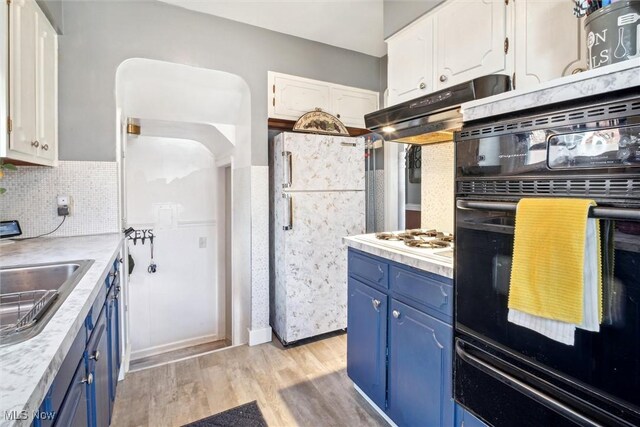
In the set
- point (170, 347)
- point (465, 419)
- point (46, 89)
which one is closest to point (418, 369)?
point (465, 419)

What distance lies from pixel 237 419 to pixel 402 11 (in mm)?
2664

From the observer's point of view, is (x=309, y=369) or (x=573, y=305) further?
(x=309, y=369)

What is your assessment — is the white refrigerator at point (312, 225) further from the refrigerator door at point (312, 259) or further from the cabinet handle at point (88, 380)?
the cabinet handle at point (88, 380)

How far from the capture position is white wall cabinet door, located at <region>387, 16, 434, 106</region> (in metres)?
1.82

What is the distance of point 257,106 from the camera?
2.63m

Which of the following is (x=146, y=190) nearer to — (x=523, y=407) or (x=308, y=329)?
(x=308, y=329)

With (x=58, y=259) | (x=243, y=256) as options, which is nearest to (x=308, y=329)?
(x=243, y=256)

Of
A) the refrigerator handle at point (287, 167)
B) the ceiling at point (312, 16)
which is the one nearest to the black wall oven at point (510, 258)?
the refrigerator handle at point (287, 167)

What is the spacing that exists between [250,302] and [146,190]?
1781mm

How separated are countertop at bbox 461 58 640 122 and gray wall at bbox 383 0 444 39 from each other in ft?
3.36

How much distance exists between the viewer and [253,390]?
202 centimetres

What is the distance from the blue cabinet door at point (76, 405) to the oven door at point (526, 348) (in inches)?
49.3

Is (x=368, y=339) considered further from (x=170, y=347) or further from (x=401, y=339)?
(x=170, y=347)

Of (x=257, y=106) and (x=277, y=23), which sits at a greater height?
(x=277, y=23)
